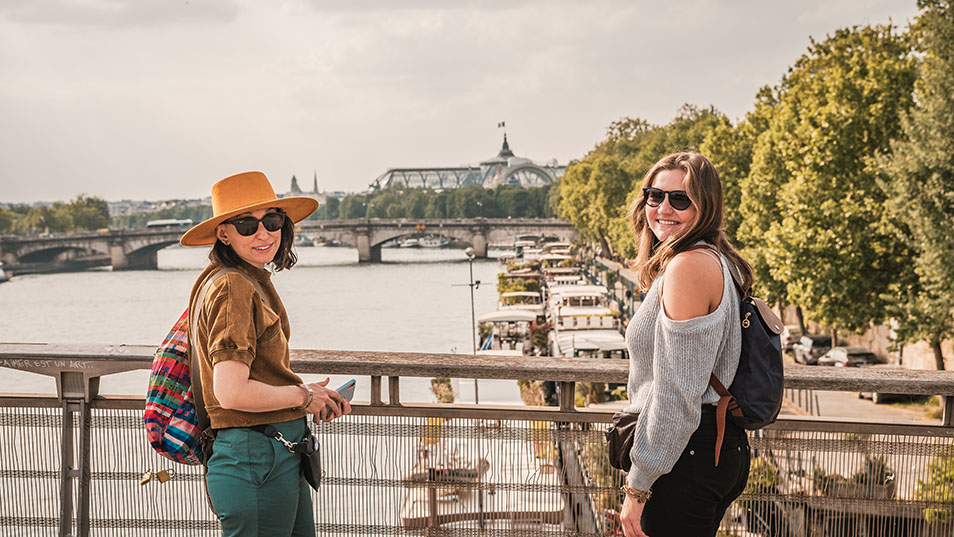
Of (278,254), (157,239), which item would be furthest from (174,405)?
(157,239)

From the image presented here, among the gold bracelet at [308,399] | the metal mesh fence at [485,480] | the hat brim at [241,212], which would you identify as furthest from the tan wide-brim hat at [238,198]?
the metal mesh fence at [485,480]

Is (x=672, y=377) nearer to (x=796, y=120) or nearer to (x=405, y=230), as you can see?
(x=796, y=120)

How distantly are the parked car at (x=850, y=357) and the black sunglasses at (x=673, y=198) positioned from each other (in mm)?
24208

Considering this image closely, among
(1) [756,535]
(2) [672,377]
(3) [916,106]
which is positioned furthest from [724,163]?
(2) [672,377]

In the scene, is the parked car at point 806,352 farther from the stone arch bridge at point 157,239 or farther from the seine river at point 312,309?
the stone arch bridge at point 157,239

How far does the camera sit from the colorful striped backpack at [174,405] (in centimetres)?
265

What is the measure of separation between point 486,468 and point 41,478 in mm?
1889

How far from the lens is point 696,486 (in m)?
2.35

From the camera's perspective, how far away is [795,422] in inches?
138

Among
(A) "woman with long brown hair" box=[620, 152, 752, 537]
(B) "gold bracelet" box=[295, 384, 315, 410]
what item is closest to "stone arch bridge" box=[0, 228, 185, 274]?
(B) "gold bracelet" box=[295, 384, 315, 410]

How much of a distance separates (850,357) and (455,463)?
2402 centimetres

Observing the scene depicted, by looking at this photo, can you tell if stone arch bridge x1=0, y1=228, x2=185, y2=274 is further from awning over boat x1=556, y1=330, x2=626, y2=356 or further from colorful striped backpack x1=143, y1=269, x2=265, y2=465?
colorful striped backpack x1=143, y1=269, x2=265, y2=465

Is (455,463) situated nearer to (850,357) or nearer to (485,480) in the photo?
(485,480)

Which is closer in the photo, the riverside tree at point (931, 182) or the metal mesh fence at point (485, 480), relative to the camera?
the metal mesh fence at point (485, 480)
